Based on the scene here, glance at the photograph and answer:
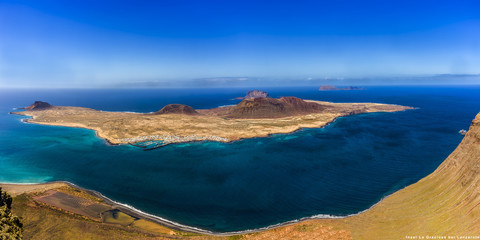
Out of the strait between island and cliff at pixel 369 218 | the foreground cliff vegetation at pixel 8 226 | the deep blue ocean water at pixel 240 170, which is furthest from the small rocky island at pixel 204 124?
the foreground cliff vegetation at pixel 8 226

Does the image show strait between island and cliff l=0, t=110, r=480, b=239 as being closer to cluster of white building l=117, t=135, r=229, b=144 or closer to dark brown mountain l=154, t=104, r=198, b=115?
cluster of white building l=117, t=135, r=229, b=144

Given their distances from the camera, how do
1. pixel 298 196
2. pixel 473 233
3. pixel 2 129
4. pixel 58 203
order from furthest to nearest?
pixel 2 129, pixel 298 196, pixel 58 203, pixel 473 233

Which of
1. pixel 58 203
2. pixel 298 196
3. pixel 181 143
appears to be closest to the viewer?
pixel 58 203

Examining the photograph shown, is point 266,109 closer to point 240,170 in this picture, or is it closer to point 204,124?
point 204,124

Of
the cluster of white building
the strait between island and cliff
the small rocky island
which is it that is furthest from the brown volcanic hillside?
the strait between island and cliff

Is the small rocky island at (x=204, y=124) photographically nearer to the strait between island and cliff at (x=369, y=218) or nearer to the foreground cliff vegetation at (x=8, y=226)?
the strait between island and cliff at (x=369, y=218)

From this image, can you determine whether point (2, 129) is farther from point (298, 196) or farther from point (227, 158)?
point (298, 196)

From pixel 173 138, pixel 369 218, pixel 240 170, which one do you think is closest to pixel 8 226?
pixel 240 170

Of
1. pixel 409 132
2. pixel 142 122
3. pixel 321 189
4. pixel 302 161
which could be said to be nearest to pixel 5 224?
pixel 321 189
